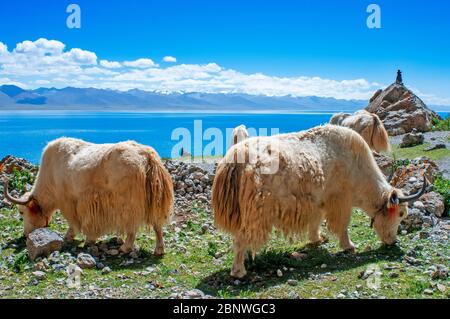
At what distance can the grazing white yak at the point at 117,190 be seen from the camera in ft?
20.9

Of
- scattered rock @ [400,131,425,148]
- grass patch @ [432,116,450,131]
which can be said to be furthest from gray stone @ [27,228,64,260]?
grass patch @ [432,116,450,131]

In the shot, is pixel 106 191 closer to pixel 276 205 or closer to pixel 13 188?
pixel 276 205

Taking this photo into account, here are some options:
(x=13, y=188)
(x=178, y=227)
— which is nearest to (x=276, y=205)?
(x=178, y=227)

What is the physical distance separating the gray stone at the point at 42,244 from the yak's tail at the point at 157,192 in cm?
128

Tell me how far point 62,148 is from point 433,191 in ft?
20.1

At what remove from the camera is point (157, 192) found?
643 cm

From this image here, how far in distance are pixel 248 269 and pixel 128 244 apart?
1898 millimetres

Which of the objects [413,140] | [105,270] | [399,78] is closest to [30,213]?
[105,270]

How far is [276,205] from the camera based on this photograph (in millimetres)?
5359

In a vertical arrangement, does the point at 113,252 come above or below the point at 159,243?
below

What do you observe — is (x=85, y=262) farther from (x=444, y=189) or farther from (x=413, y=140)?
(x=413, y=140)

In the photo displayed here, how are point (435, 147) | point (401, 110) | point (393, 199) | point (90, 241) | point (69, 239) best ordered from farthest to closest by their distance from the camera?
point (401, 110), point (435, 147), point (69, 239), point (90, 241), point (393, 199)

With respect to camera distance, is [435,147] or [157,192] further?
[435,147]

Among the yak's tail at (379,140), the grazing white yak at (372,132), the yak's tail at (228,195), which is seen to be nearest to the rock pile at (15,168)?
the yak's tail at (228,195)
